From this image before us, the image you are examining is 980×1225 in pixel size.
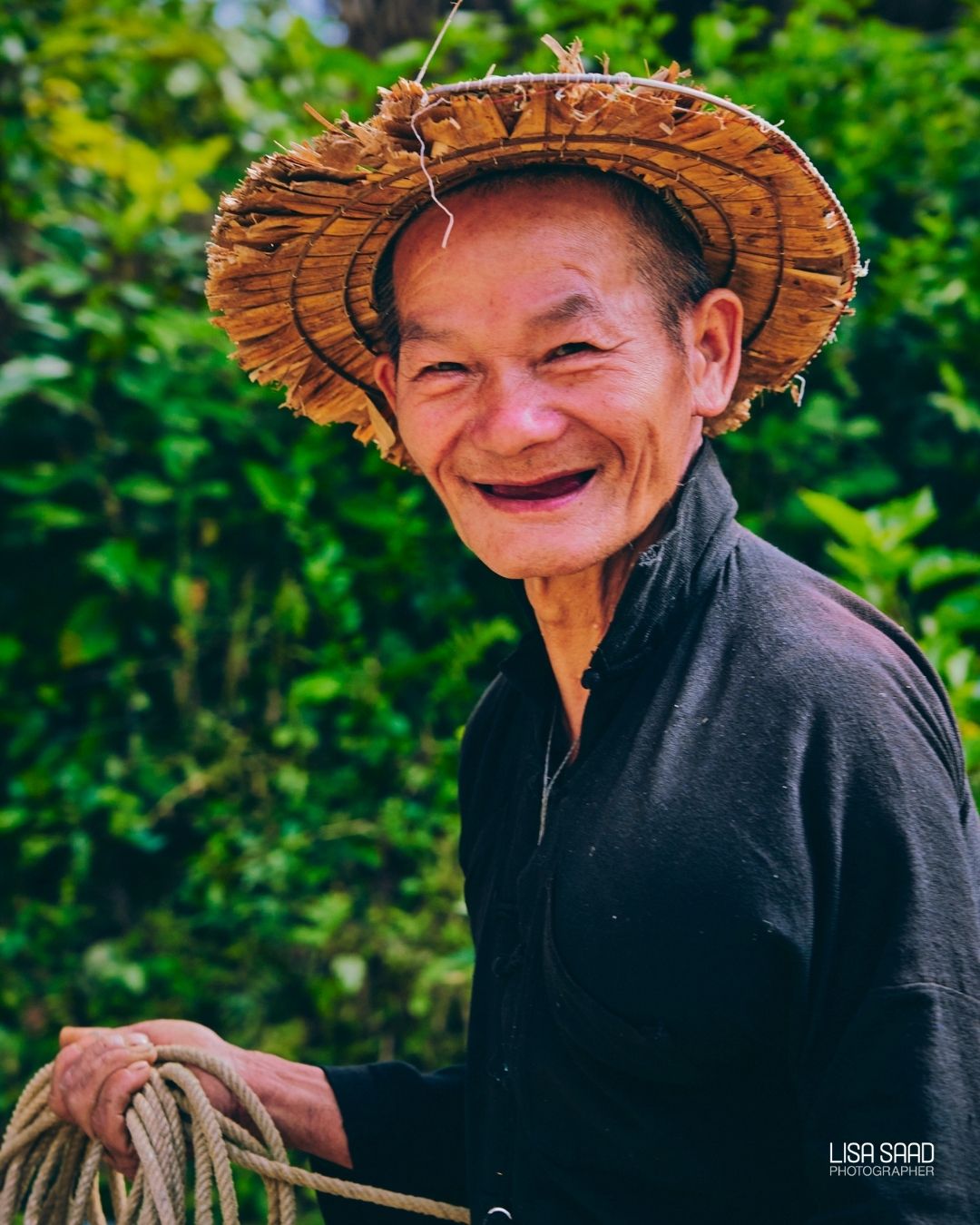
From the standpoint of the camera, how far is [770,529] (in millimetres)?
3281

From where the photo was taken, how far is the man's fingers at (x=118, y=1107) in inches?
69.2

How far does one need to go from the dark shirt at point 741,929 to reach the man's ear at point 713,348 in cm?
8

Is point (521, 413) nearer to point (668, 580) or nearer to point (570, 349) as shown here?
point (570, 349)

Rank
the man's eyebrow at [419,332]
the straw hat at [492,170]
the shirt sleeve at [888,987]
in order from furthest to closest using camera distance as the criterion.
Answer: the man's eyebrow at [419,332], the straw hat at [492,170], the shirt sleeve at [888,987]

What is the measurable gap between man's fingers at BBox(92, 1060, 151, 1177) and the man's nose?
41.2 inches

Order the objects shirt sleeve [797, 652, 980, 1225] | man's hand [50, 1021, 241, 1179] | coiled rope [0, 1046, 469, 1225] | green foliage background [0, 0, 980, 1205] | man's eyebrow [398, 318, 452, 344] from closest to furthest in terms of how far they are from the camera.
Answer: shirt sleeve [797, 652, 980, 1225] < man's eyebrow [398, 318, 452, 344] < coiled rope [0, 1046, 469, 1225] < man's hand [50, 1021, 241, 1179] < green foliage background [0, 0, 980, 1205]

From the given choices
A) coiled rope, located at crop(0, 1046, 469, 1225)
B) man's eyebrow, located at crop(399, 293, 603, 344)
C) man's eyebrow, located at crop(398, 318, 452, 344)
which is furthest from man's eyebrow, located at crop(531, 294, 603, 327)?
coiled rope, located at crop(0, 1046, 469, 1225)

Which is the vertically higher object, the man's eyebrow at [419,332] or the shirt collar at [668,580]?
the man's eyebrow at [419,332]

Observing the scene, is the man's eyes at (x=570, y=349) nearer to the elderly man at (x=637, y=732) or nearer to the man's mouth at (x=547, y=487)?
the elderly man at (x=637, y=732)

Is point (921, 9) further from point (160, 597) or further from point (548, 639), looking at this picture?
point (548, 639)

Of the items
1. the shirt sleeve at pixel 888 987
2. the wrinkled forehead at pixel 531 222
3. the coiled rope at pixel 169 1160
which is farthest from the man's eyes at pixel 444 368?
the coiled rope at pixel 169 1160

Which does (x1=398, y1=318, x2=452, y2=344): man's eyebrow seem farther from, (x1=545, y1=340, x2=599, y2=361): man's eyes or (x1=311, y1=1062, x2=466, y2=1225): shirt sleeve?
(x1=311, y1=1062, x2=466, y2=1225): shirt sleeve

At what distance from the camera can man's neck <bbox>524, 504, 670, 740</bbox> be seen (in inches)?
65.6

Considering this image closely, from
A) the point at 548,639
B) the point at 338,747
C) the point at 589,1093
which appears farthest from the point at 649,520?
the point at 338,747
